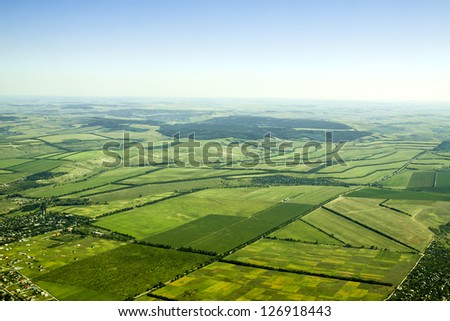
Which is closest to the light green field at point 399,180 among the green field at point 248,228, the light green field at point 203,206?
the light green field at point 203,206

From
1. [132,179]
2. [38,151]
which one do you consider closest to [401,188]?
[132,179]

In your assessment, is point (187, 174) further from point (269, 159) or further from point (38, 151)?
point (38, 151)

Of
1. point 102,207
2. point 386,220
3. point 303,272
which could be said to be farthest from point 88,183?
point 303,272

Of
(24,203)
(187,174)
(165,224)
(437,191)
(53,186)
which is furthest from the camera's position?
(187,174)

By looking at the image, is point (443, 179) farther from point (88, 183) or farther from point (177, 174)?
point (88, 183)

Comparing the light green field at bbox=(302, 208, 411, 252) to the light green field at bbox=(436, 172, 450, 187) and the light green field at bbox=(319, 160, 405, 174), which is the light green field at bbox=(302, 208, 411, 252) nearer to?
the light green field at bbox=(436, 172, 450, 187)
